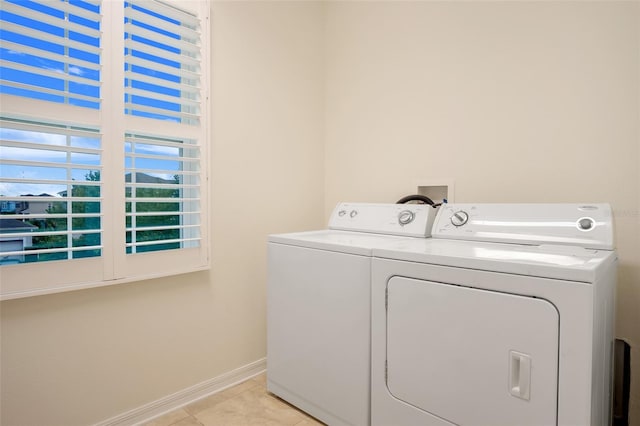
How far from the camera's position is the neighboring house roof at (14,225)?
49.3 inches

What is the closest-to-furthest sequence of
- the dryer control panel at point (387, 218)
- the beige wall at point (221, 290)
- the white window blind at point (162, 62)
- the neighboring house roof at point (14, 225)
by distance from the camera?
1. the neighboring house roof at point (14, 225)
2. the beige wall at point (221, 290)
3. the white window blind at point (162, 62)
4. the dryer control panel at point (387, 218)

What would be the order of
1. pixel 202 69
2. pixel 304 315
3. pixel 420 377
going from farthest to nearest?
pixel 202 69
pixel 304 315
pixel 420 377

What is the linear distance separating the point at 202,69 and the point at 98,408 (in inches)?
65.4

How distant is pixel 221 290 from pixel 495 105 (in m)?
1.78

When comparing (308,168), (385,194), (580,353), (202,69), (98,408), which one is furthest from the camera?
(308,168)

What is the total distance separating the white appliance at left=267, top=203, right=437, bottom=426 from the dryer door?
0.56 ft

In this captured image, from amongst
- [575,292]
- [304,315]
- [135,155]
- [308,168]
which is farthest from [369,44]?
[575,292]

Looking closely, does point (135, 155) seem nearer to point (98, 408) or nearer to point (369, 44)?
point (98, 408)

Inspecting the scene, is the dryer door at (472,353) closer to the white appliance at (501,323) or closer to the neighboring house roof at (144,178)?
the white appliance at (501,323)

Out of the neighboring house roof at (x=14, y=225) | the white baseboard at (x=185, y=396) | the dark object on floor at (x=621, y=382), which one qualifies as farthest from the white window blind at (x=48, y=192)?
the dark object on floor at (x=621, y=382)

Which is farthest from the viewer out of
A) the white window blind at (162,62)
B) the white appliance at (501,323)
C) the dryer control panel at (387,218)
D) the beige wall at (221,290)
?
the dryer control panel at (387,218)

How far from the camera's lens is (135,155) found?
61.5 inches

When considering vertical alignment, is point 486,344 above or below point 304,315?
above

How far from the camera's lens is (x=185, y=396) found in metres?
1.81
